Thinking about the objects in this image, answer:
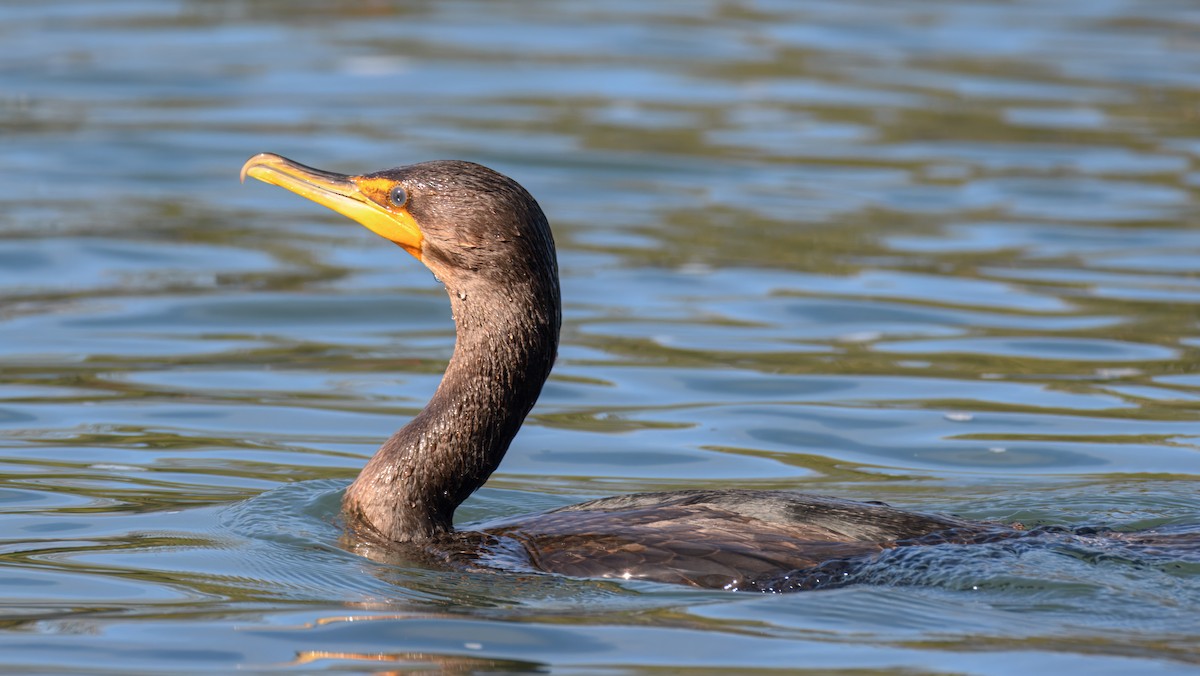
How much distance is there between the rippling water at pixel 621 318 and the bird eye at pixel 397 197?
1.22 meters

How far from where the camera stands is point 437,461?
7.02 m

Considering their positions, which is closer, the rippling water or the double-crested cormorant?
the rippling water

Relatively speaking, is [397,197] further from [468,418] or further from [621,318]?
[621,318]

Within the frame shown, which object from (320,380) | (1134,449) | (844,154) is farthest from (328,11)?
(1134,449)

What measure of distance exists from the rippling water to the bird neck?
302 mm

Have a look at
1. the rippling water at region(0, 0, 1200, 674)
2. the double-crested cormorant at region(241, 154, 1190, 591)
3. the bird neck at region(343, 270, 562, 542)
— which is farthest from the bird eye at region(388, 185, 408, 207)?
the rippling water at region(0, 0, 1200, 674)

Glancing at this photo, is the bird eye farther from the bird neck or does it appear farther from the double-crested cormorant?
the bird neck

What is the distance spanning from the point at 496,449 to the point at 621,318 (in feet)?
15.4

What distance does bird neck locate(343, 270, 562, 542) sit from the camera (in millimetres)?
6977

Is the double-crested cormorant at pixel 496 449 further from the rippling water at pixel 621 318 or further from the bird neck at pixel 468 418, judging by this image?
the rippling water at pixel 621 318

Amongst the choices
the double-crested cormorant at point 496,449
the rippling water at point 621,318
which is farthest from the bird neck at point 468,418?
the rippling water at point 621,318

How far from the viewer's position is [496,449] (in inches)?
279

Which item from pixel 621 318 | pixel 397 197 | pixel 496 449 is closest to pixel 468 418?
pixel 496 449

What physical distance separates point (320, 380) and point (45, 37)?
11.8m
